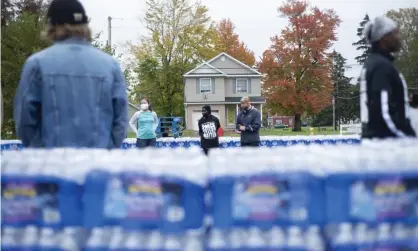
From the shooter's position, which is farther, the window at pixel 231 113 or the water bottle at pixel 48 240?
the window at pixel 231 113

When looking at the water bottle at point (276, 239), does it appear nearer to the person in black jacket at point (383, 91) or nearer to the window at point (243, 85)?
the person in black jacket at point (383, 91)

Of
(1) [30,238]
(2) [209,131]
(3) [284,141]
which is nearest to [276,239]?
(1) [30,238]

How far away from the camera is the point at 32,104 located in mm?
3068

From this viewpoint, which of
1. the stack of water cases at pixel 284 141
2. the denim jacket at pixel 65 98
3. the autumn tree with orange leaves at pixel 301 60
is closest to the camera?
the denim jacket at pixel 65 98

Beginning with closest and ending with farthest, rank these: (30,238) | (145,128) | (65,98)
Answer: (30,238) < (65,98) < (145,128)

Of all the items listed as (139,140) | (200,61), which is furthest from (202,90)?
(139,140)

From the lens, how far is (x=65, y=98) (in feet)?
10.1

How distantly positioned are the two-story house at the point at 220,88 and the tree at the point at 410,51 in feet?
50.4

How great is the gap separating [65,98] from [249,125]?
23.1ft

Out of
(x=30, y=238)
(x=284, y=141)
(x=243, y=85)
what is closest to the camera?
(x=30, y=238)

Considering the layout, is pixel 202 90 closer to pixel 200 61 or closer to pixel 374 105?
pixel 200 61

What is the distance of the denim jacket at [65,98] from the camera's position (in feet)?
10.0

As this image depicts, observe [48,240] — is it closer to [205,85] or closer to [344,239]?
[344,239]

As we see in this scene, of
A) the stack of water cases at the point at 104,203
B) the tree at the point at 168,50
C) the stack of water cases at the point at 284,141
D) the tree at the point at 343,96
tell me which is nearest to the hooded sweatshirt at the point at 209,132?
the stack of water cases at the point at 284,141
